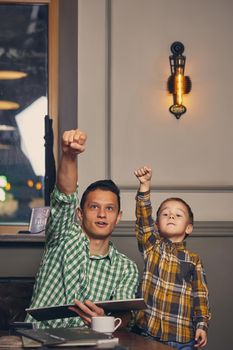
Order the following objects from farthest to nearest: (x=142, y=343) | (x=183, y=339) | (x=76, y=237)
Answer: (x=183, y=339)
(x=76, y=237)
(x=142, y=343)

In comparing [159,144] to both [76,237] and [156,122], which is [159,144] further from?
[76,237]

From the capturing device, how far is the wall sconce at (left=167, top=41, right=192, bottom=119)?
4777mm

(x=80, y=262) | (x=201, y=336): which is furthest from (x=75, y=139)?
(x=201, y=336)

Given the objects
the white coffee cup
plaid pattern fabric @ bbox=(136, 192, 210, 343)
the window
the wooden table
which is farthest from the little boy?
the window

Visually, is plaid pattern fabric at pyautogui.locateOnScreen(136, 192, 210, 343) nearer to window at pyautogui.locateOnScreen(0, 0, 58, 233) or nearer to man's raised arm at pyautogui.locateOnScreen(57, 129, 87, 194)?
man's raised arm at pyautogui.locateOnScreen(57, 129, 87, 194)

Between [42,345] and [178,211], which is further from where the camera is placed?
[178,211]

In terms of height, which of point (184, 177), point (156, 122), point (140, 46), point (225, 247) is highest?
point (140, 46)

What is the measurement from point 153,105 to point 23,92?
0.78 meters

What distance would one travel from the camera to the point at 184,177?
191 inches

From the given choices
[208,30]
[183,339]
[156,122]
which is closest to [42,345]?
[183,339]

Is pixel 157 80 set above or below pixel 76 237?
above

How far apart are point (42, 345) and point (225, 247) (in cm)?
240

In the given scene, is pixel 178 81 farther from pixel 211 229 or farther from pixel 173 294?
pixel 173 294

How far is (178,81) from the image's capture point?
4770 millimetres
